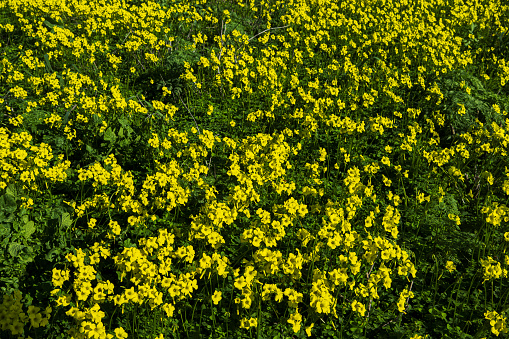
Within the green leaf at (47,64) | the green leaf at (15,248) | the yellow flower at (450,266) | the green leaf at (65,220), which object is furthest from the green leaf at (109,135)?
the yellow flower at (450,266)

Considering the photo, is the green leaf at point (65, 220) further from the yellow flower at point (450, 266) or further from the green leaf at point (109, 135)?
the yellow flower at point (450, 266)

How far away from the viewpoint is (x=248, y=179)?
5172 millimetres

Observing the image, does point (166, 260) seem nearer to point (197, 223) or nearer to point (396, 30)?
point (197, 223)

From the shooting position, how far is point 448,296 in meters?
4.83

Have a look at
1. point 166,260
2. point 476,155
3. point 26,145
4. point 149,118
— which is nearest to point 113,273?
point 166,260

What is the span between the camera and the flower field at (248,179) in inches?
165

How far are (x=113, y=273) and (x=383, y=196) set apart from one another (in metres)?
3.93

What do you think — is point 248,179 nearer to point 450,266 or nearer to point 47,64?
point 450,266

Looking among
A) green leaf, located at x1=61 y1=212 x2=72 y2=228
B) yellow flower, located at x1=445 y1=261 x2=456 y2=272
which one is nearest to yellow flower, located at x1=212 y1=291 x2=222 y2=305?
green leaf, located at x1=61 y1=212 x2=72 y2=228

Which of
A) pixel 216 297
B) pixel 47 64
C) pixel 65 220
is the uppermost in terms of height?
pixel 47 64

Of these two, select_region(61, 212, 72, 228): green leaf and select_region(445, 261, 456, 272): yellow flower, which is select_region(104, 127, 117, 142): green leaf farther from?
select_region(445, 261, 456, 272): yellow flower

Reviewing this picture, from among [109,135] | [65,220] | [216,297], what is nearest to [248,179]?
[216,297]

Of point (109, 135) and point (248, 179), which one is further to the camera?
point (109, 135)

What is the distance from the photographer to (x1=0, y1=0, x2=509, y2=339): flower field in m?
4.19
